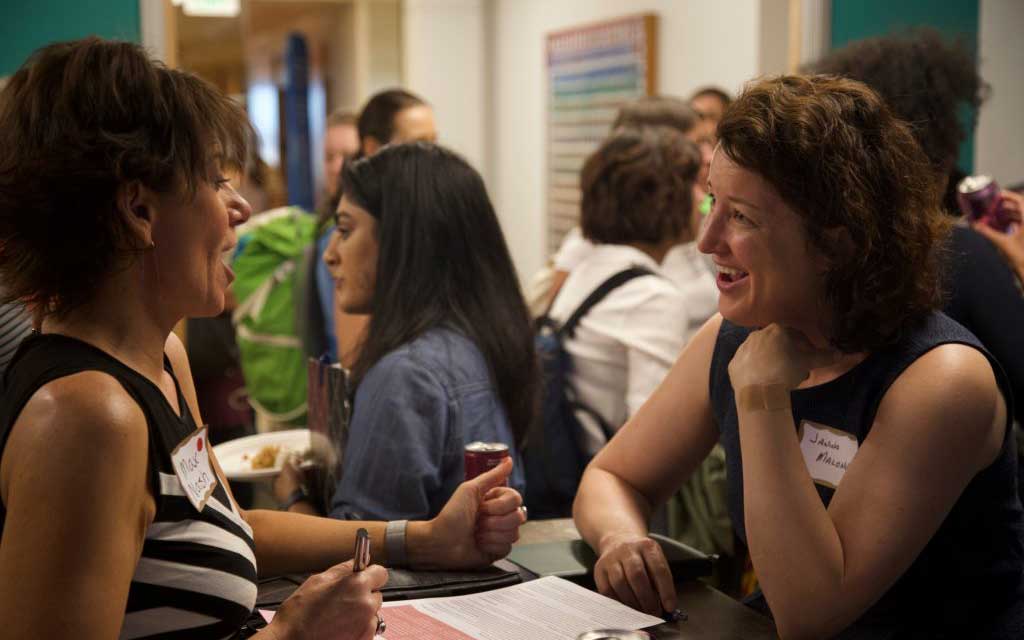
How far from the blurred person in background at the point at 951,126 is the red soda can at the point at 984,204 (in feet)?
0.14

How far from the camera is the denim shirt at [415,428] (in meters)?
2.08

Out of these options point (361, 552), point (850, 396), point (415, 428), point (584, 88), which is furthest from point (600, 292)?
point (584, 88)

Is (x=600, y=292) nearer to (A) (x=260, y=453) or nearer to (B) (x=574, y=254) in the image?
(B) (x=574, y=254)

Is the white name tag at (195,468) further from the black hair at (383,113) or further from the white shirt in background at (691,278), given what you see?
the black hair at (383,113)

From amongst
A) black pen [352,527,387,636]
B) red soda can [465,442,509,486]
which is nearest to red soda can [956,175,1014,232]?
red soda can [465,442,509,486]

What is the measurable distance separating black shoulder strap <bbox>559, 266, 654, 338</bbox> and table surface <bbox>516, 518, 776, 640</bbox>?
56.9 inches

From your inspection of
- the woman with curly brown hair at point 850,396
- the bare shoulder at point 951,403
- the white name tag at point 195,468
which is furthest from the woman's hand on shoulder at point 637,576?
the white name tag at point 195,468

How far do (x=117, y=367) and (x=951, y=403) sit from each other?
107 centimetres

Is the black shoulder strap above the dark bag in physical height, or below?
above

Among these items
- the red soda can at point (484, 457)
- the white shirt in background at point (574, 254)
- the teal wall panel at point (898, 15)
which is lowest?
the red soda can at point (484, 457)

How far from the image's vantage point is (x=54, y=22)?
325 cm

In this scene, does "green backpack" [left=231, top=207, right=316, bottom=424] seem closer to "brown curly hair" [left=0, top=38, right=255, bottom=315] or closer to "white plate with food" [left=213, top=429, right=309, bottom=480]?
"white plate with food" [left=213, top=429, right=309, bottom=480]

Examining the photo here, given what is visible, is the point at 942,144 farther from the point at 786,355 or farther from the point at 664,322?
the point at 786,355

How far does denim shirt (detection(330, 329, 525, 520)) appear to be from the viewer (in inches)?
82.0
